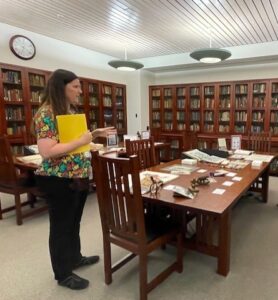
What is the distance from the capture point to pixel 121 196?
59.6 inches

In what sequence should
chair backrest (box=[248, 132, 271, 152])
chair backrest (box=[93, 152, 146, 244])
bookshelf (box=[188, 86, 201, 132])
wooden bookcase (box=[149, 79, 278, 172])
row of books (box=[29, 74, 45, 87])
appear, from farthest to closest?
bookshelf (box=[188, 86, 201, 132])
wooden bookcase (box=[149, 79, 278, 172])
row of books (box=[29, 74, 45, 87])
chair backrest (box=[248, 132, 271, 152])
chair backrest (box=[93, 152, 146, 244])

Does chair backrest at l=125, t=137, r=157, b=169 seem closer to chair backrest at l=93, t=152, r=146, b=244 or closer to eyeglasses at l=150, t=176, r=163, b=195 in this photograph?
eyeglasses at l=150, t=176, r=163, b=195

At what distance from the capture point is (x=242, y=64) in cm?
544

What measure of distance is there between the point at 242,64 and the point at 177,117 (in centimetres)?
182

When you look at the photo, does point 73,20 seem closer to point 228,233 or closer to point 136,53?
point 136,53

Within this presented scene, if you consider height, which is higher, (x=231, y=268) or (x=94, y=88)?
(x=94, y=88)

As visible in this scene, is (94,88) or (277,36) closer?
(277,36)

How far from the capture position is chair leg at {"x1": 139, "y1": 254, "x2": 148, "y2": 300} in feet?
4.93

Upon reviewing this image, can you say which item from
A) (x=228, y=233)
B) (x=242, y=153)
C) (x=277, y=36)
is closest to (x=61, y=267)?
(x=228, y=233)

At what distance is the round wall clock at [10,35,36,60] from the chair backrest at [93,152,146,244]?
3.37 m

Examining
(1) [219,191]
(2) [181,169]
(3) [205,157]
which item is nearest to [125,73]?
(3) [205,157]

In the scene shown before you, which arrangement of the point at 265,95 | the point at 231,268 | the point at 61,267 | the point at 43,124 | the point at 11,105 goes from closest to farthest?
1. the point at 43,124
2. the point at 61,267
3. the point at 231,268
4. the point at 11,105
5. the point at 265,95

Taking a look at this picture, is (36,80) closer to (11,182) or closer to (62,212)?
(11,182)

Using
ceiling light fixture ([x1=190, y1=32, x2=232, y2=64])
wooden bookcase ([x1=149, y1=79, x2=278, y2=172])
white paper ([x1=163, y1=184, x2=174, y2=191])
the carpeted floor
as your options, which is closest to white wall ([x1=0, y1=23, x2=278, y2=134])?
wooden bookcase ([x1=149, y1=79, x2=278, y2=172])
